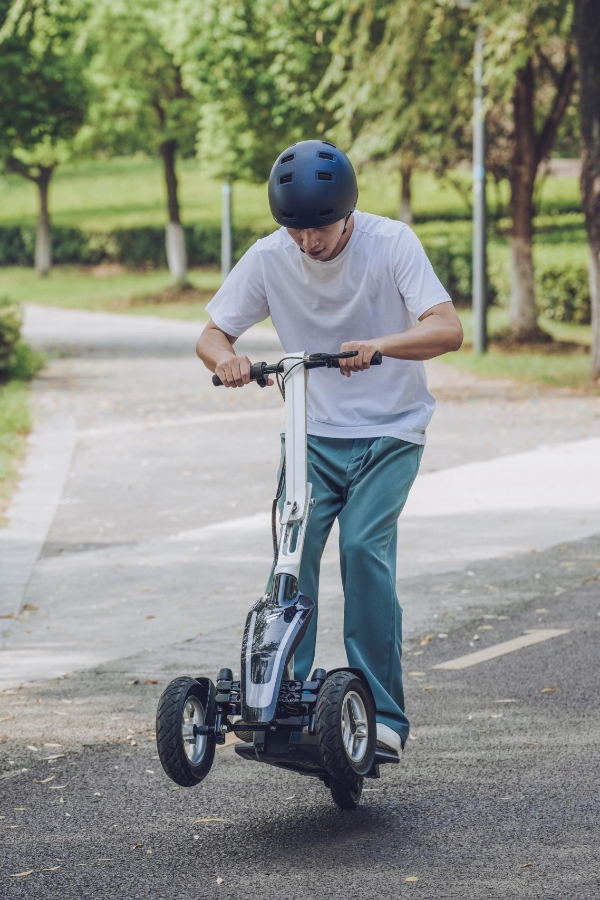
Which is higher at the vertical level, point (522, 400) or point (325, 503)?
point (325, 503)

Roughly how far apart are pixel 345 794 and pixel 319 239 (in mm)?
1515

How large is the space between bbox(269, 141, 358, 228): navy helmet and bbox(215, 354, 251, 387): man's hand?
0.39 meters

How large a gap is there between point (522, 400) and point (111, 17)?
26.0 m

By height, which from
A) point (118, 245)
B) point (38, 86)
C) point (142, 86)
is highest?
point (38, 86)

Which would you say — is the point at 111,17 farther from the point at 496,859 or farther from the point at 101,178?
the point at 496,859

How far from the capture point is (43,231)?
51594mm

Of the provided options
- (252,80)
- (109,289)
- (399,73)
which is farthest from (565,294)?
(109,289)

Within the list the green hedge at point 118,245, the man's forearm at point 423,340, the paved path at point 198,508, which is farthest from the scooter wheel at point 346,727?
the green hedge at point 118,245

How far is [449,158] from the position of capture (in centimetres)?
2784

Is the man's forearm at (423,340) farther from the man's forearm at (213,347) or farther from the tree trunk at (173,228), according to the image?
the tree trunk at (173,228)

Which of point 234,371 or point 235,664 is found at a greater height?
point 234,371

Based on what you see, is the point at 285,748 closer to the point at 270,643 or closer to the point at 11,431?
the point at 270,643

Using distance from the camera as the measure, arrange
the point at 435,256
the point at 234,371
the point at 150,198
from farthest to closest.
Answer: the point at 150,198, the point at 435,256, the point at 234,371

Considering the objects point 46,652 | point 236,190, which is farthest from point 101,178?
point 46,652
